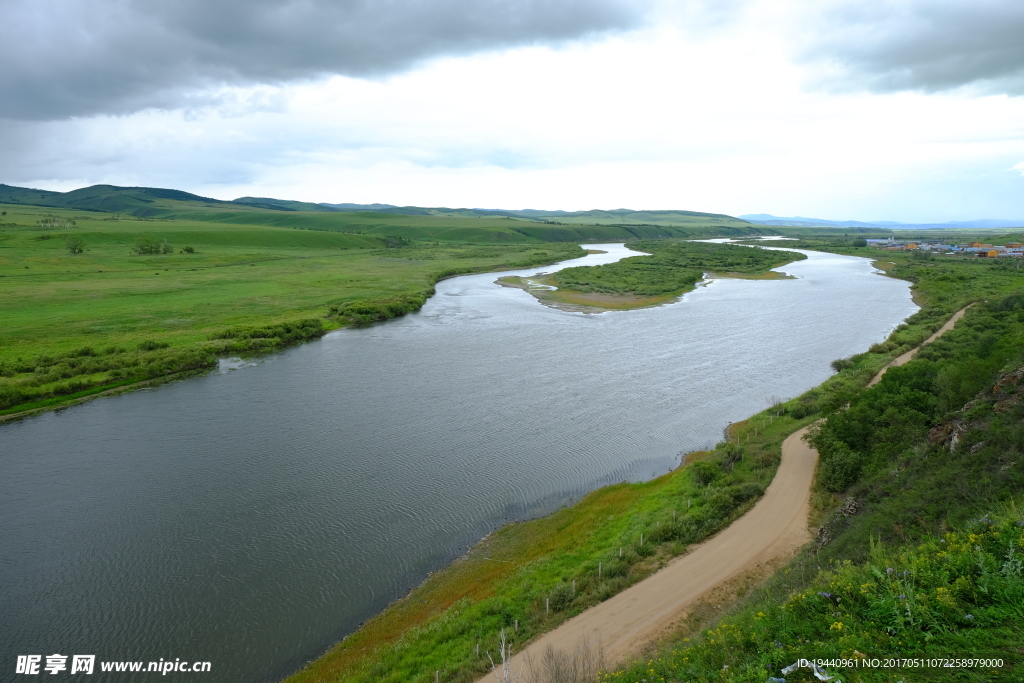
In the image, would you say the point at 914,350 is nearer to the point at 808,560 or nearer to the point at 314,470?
the point at 808,560

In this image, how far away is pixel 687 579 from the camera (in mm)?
16234

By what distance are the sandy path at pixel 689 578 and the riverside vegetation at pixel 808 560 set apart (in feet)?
1.66

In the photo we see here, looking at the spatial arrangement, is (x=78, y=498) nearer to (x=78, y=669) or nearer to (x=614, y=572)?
(x=78, y=669)

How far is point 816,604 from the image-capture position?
9375mm

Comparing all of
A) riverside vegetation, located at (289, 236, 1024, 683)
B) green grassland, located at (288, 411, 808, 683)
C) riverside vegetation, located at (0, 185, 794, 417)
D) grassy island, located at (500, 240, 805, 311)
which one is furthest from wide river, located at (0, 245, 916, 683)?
grassy island, located at (500, 240, 805, 311)

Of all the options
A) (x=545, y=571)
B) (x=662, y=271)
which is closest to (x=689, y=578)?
(x=545, y=571)

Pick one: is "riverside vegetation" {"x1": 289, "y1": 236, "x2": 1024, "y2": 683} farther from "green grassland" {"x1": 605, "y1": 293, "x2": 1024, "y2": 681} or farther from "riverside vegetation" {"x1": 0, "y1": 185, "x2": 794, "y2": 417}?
"riverside vegetation" {"x1": 0, "y1": 185, "x2": 794, "y2": 417}

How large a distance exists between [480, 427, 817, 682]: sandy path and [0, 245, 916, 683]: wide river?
621cm

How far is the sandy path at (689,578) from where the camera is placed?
45.4ft

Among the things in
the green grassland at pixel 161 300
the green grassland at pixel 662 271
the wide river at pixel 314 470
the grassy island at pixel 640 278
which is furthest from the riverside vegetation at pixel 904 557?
the green grassland at pixel 662 271

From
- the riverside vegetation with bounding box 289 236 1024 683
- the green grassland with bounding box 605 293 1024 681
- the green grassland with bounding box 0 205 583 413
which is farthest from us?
the green grassland with bounding box 0 205 583 413

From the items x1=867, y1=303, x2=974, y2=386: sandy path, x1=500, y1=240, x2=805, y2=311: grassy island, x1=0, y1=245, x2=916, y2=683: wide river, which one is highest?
x1=500, y1=240, x2=805, y2=311: grassy island

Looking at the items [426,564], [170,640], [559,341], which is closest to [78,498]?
[170,640]

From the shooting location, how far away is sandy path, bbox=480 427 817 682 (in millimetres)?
13836
